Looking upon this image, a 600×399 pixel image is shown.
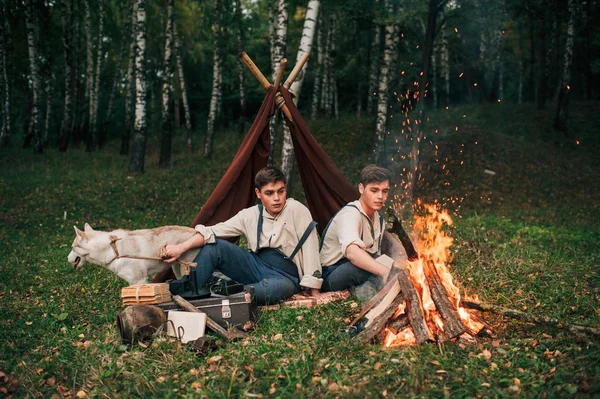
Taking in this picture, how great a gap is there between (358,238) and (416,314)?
1113 millimetres

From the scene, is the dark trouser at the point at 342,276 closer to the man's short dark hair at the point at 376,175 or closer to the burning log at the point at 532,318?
the man's short dark hair at the point at 376,175

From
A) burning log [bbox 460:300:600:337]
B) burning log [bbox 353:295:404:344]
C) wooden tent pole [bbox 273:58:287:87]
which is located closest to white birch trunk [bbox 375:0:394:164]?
wooden tent pole [bbox 273:58:287:87]

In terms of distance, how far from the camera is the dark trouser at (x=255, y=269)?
5.58 m

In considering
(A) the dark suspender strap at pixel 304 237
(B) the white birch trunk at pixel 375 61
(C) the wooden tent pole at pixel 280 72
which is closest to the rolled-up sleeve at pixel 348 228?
(A) the dark suspender strap at pixel 304 237

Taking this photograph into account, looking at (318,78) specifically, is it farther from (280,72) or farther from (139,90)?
(280,72)

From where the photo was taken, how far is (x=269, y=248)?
5.89m

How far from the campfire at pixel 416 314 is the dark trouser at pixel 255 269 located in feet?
3.70

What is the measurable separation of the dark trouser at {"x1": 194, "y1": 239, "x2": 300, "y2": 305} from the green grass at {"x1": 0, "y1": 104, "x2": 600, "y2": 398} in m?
0.34

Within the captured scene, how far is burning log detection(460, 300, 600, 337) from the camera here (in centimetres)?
442

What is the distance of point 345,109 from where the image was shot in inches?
1204

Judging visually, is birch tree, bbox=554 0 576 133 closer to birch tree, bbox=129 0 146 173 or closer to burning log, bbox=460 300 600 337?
birch tree, bbox=129 0 146 173

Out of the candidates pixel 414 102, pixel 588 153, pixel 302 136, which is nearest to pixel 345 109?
pixel 414 102

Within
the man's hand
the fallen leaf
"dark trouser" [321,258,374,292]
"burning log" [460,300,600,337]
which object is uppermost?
the man's hand

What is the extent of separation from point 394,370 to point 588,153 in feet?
60.1
